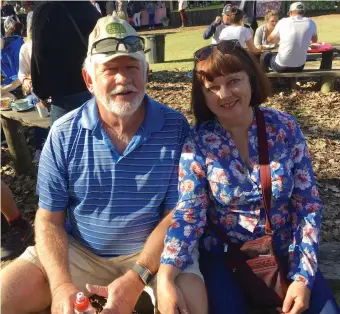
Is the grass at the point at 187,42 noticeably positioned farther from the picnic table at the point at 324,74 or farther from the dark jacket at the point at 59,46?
the dark jacket at the point at 59,46

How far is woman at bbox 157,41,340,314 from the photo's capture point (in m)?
2.03

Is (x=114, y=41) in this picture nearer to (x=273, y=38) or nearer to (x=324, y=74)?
(x=324, y=74)

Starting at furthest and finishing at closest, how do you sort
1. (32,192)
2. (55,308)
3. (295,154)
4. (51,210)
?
(32,192) < (51,210) < (295,154) < (55,308)

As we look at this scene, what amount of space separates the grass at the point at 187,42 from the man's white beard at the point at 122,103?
7.20 meters

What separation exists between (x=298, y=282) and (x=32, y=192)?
3.20 meters

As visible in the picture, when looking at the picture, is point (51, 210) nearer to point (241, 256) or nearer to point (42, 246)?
point (42, 246)

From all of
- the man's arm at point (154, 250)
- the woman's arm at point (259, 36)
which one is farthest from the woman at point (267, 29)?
the man's arm at point (154, 250)

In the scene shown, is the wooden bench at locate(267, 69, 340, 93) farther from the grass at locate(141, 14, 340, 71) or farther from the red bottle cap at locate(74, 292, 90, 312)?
the red bottle cap at locate(74, 292, 90, 312)

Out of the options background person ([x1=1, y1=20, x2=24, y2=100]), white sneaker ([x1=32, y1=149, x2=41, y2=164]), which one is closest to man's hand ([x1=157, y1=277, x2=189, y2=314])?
white sneaker ([x1=32, y1=149, x2=41, y2=164])

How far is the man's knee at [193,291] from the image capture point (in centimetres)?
190

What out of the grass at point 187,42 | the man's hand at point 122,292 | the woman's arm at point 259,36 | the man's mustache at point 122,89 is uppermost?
the man's mustache at point 122,89

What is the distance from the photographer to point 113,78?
7.00 feet

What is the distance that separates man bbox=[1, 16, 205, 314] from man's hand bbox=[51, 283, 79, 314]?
0.12 ft

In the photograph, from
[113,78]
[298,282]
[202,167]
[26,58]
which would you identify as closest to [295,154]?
→ [202,167]
